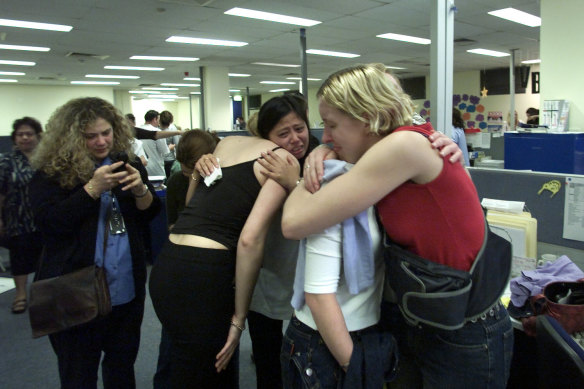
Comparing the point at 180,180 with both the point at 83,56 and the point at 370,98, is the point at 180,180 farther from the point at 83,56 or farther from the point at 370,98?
the point at 83,56

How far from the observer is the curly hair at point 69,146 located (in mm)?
1431

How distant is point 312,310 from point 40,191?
1071 mm

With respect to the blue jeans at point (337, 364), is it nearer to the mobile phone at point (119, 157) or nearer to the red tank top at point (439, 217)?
the red tank top at point (439, 217)


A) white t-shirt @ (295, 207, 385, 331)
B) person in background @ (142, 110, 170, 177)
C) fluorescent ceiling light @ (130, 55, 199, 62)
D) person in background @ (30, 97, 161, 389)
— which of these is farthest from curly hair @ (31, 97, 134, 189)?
fluorescent ceiling light @ (130, 55, 199, 62)

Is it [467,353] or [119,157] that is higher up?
[119,157]

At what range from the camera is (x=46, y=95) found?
47.6 ft

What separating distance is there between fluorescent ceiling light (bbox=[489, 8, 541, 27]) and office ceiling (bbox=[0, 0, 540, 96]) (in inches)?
5.6

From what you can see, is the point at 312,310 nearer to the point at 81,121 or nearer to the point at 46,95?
the point at 81,121

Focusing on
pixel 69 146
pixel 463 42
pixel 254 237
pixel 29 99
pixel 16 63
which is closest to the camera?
pixel 254 237

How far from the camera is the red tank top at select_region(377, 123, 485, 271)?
2.79 ft

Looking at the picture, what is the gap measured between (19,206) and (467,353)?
125 inches

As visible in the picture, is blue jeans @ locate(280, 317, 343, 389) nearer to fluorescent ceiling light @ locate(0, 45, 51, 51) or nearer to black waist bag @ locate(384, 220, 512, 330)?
black waist bag @ locate(384, 220, 512, 330)

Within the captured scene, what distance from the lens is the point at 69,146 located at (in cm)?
143

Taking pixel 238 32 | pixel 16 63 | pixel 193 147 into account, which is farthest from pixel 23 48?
pixel 193 147
